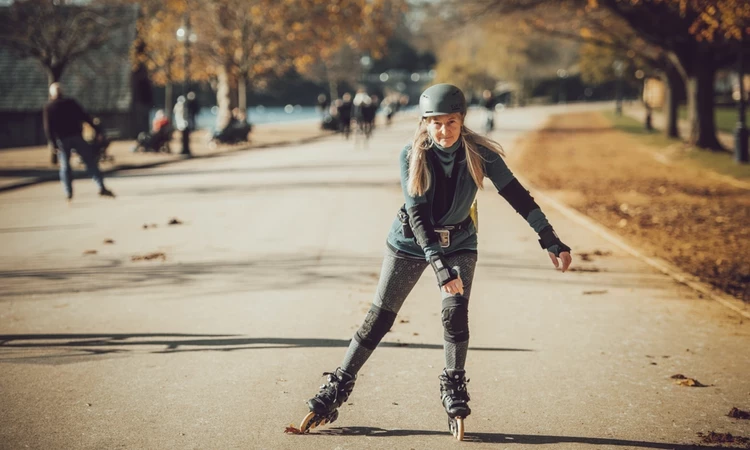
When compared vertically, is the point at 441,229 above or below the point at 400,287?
above

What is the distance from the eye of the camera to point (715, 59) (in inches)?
1164

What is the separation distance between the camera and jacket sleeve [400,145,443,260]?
4.41 meters

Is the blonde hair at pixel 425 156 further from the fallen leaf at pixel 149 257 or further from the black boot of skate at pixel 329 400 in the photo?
the fallen leaf at pixel 149 257

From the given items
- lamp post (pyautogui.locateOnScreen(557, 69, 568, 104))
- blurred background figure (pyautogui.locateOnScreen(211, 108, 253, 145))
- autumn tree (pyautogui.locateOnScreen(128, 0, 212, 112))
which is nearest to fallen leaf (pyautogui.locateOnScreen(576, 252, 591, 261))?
autumn tree (pyautogui.locateOnScreen(128, 0, 212, 112))

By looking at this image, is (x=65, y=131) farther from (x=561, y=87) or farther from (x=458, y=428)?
(x=561, y=87)

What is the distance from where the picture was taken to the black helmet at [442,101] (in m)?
4.43

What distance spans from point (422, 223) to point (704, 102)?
27310 millimetres

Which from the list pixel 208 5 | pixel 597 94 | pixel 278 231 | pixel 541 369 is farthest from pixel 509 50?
pixel 541 369

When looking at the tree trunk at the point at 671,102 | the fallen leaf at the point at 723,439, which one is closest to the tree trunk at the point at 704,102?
the tree trunk at the point at 671,102

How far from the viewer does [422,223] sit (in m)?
4.44

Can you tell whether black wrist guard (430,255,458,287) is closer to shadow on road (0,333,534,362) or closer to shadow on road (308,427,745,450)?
shadow on road (308,427,745,450)

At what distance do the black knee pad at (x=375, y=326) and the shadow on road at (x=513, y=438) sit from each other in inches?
16.6

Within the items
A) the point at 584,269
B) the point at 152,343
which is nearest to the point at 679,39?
the point at 584,269

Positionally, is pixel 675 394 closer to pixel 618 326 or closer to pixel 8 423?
pixel 618 326
